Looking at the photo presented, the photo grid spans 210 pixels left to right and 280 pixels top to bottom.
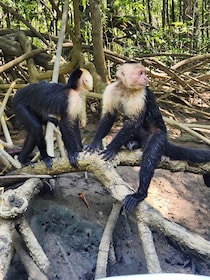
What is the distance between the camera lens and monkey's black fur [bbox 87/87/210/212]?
302 centimetres

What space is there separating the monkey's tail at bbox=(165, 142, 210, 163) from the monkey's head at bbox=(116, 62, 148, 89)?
529mm

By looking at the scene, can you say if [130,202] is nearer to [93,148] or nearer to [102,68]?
[93,148]

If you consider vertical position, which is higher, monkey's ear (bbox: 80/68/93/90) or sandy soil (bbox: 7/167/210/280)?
monkey's ear (bbox: 80/68/93/90)

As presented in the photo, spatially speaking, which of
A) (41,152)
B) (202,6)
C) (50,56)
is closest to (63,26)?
(50,56)

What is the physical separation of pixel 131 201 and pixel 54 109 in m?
1.00

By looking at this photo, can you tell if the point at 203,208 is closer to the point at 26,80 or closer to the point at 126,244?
the point at 126,244

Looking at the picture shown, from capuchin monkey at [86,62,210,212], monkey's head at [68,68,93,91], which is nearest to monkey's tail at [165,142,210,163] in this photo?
capuchin monkey at [86,62,210,212]

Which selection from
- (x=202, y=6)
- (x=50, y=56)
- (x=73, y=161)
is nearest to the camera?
(x=73, y=161)

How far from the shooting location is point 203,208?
413 centimetres

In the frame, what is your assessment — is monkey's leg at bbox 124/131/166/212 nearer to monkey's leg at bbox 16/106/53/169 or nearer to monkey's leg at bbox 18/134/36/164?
monkey's leg at bbox 16/106/53/169

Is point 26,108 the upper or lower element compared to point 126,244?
upper

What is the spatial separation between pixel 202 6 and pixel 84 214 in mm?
7280

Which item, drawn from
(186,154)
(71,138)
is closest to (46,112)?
(71,138)

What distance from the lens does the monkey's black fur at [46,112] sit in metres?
3.25
